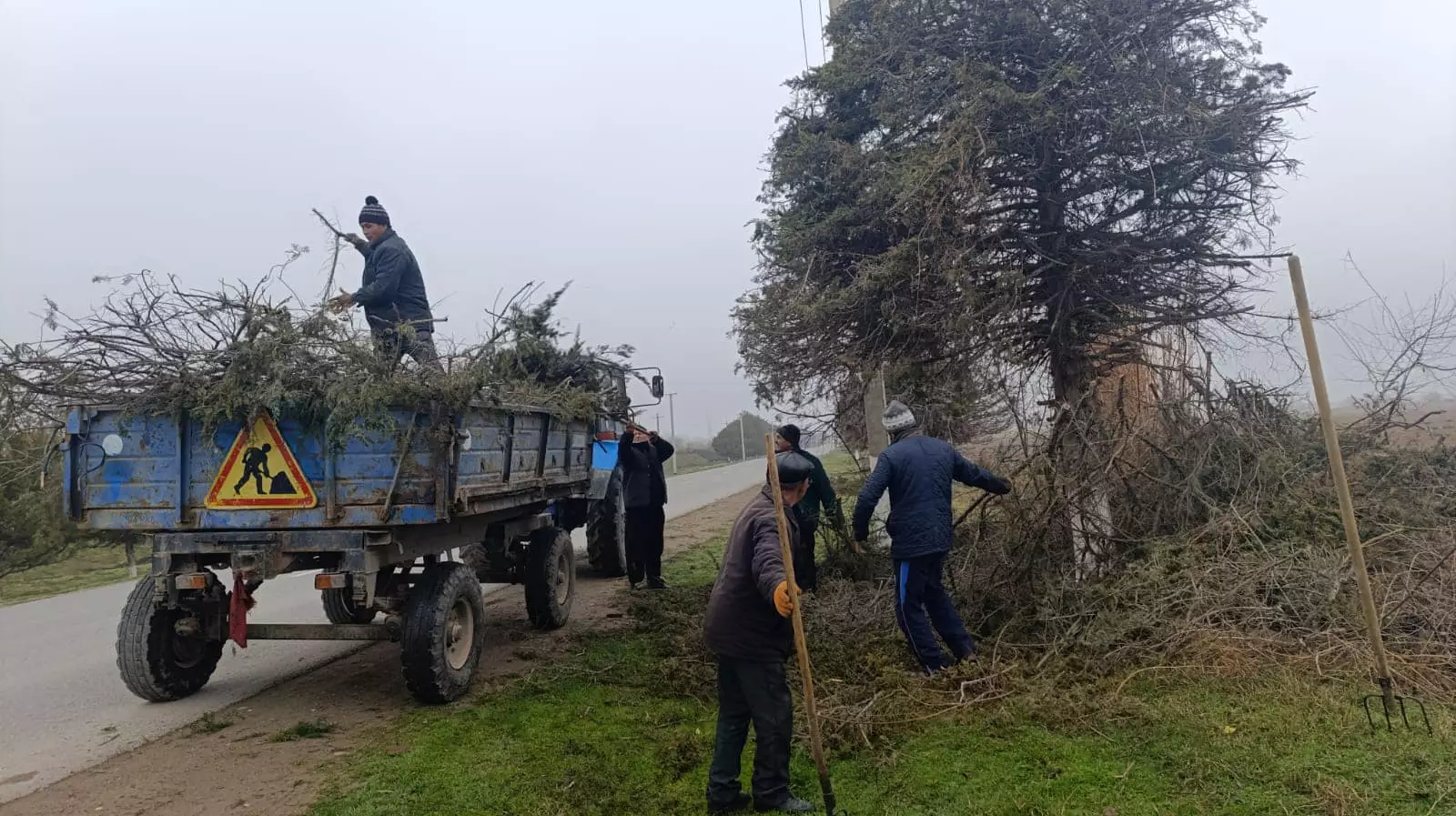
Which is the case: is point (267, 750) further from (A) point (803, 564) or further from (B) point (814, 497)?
(B) point (814, 497)

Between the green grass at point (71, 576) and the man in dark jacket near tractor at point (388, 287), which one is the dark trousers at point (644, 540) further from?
the green grass at point (71, 576)

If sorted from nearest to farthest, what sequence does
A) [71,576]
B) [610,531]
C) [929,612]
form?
[929,612] → [610,531] → [71,576]

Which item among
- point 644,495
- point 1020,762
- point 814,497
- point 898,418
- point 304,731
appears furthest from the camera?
point 644,495

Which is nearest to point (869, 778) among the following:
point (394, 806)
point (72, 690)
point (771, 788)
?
point (771, 788)

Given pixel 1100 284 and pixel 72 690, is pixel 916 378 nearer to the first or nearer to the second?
pixel 1100 284

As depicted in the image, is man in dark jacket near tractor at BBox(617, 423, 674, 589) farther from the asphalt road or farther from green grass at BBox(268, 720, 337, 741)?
green grass at BBox(268, 720, 337, 741)

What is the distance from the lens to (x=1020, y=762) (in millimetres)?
3857

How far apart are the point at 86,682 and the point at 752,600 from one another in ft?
17.9

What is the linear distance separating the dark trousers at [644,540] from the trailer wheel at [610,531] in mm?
644

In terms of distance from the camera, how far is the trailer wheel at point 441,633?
5043mm

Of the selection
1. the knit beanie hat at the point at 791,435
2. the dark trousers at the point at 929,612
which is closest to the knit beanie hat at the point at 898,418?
the dark trousers at the point at 929,612

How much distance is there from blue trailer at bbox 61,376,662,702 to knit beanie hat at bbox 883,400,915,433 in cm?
244

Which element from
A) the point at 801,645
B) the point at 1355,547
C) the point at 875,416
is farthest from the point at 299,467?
the point at 875,416

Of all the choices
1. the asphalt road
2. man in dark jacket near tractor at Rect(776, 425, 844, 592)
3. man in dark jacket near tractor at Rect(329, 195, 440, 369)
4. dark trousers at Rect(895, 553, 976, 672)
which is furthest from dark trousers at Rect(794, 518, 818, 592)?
the asphalt road
